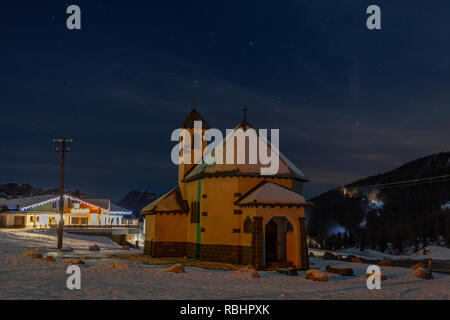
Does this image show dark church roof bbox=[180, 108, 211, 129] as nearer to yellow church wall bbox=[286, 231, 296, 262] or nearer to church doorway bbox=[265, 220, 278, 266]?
church doorway bbox=[265, 220, 278, 266]

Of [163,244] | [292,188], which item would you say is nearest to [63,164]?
[163,244]

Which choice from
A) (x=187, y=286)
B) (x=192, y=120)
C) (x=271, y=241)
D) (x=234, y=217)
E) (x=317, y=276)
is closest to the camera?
(x=187, y=286)

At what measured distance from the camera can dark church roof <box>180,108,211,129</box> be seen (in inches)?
1198

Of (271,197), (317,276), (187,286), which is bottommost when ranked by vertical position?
(317,276)

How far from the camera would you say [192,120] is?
101 ft

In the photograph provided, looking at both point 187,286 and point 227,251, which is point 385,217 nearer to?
point 227,251

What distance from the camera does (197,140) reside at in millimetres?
30438

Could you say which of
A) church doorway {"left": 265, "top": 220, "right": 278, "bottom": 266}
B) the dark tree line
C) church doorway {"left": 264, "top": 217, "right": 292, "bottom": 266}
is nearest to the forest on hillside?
the dark tree line

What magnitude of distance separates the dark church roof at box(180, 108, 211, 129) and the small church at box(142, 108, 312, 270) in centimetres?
346

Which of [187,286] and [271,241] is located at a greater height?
[271,241]

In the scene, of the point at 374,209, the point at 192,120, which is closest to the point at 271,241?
the point at 192,120

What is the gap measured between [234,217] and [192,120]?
10259mm
